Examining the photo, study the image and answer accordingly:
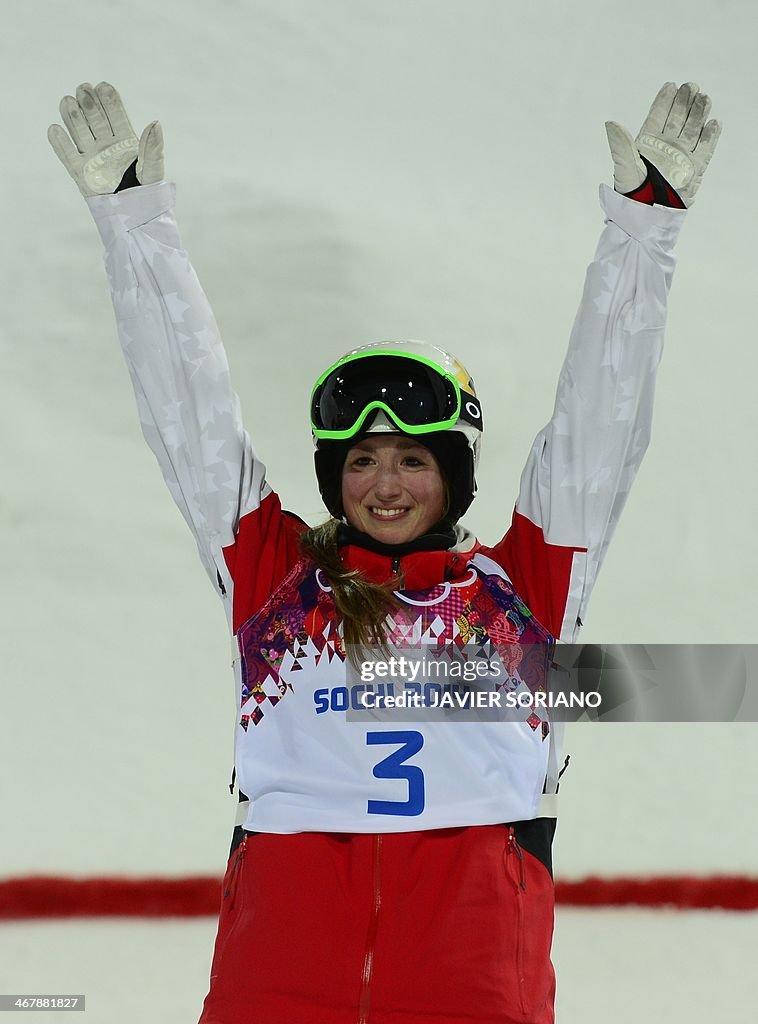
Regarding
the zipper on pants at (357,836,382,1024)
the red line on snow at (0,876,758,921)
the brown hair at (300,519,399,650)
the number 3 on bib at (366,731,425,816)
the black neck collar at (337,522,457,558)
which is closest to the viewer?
the zipper on pants at (357,836,382,1024)

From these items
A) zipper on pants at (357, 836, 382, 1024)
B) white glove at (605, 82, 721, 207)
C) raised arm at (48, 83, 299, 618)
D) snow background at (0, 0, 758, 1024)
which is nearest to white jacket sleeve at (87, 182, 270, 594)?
raised arm at (48, 83, 299, 618)

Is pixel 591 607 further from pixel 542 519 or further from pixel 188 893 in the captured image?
pixel 542 519

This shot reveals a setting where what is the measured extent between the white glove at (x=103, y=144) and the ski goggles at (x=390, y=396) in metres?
0.40

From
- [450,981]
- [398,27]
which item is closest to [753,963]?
[450,981]

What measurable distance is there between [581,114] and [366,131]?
2.80 ft

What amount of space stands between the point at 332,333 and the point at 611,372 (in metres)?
2.48

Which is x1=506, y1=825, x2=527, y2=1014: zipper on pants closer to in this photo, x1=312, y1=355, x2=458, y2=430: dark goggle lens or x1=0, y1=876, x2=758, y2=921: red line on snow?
x1=312, y1=355, x2=458, y2=430: dark goggle lens

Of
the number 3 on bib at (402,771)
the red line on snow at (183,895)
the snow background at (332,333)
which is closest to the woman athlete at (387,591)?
the number 3 on bib at (402,771)

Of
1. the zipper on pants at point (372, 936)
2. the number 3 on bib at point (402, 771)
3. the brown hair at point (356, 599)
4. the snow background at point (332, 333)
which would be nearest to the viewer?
the zipper on pants at point (372, 936)

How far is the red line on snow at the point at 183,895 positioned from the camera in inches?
105

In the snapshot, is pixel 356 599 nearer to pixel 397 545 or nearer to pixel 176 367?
pixel 397 545

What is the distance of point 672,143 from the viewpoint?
1674mm

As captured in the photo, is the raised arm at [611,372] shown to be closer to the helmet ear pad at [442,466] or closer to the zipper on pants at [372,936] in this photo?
the helmet ear pad at [442,466]

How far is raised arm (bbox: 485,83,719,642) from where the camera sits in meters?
1.63
